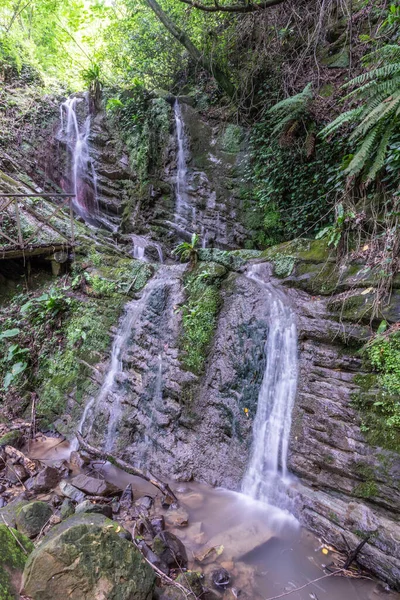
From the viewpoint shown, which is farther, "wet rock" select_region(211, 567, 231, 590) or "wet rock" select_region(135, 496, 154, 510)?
"wet rock" select_region(135, 496, 154, 510)

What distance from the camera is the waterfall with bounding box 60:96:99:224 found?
10312 millimetres

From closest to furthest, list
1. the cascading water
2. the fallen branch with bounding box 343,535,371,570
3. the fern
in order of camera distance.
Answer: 1. the fallen branch with bounding box 343,535,371,570
2. the fern
3. the cascading water

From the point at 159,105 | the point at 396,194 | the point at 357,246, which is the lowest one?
the point at 357,246

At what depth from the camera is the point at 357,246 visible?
13.9 feet

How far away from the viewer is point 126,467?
13.8 feet

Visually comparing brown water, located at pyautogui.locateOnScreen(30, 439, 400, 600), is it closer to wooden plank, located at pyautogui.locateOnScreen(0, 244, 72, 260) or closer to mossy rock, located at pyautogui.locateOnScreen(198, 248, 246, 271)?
mossy rock, located at pyautogui.locateOnScreen(198, 248, 246, 271)

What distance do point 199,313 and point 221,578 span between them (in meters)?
3.03

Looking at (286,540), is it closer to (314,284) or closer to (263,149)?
(314,284)

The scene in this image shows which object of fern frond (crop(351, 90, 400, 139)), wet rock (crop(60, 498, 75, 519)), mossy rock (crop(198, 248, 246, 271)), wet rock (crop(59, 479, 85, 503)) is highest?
fern frond (crop(351, 90, 400, 139))

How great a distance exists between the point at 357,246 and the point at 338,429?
228 centimetres

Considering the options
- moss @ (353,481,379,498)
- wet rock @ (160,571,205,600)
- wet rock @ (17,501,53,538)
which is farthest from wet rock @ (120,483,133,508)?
moss @ (353,481,379,498)

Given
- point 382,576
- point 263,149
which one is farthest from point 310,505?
point 263,149

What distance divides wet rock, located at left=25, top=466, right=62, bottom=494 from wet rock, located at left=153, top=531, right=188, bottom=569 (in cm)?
153

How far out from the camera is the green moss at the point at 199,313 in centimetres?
465
